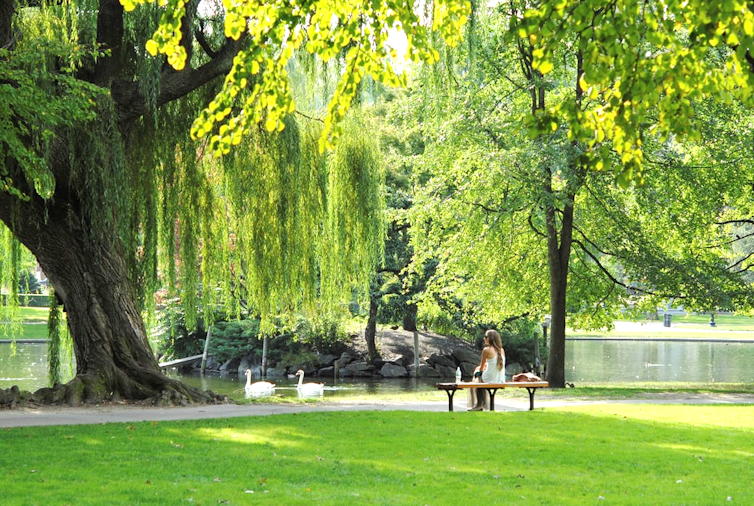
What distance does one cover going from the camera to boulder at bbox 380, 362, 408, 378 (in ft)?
113

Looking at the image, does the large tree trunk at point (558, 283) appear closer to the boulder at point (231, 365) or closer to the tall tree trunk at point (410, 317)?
the tall tree trunk at point (410, 317)

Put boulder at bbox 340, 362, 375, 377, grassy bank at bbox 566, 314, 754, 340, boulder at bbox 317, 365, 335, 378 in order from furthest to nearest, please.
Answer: grassy bank at bbox 566, 314, 754, 340
boulder at bbox 317, 365, 335, 378
boulder at bbox 340, 362, 375, 377

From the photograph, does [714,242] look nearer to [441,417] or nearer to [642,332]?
[441,417]

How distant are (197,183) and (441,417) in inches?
232

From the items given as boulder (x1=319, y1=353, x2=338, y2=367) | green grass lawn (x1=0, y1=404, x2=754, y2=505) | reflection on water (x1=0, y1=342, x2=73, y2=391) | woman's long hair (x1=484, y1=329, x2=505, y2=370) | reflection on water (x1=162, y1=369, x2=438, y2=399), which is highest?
woman's long hair (x1=484, y1=329, x2=505, y2=370)

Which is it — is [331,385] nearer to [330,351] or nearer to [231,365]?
[330,351]

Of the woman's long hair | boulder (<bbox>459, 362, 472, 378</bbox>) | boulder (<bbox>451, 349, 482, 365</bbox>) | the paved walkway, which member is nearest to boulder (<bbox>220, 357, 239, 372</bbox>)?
boulder (<bbox>451, 349, 482, 365</bbox>)

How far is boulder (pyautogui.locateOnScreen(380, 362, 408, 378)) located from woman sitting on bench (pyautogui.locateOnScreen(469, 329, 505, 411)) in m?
19.5

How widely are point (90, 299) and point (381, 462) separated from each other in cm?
705

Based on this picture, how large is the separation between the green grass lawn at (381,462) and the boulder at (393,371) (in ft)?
70.3

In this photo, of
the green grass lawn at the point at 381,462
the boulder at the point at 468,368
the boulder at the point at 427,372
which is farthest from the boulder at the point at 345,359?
the green grass lawn at the point at 381,462

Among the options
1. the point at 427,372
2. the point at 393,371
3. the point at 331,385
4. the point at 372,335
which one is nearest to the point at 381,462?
the point at 331,385

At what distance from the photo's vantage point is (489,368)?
14648 millimetres

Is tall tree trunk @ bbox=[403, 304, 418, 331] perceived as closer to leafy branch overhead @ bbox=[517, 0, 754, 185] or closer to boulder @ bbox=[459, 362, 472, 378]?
boulder @ bbox=[459, 362, 472, 378]
